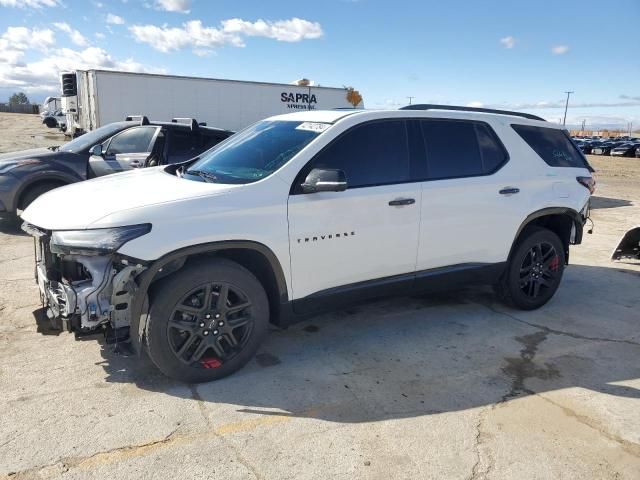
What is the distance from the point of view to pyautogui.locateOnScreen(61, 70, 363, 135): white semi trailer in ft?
46.0

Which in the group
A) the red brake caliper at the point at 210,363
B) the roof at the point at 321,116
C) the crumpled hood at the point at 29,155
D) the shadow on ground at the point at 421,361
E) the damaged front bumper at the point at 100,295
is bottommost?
the shadow on ground at the point at 421,361

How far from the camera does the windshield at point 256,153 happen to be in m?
3.78

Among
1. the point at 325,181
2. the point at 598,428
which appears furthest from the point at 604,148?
the point at 325,181

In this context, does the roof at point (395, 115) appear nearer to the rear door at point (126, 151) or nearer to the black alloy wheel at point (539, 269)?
the black alloy wheel at point (539, 269)

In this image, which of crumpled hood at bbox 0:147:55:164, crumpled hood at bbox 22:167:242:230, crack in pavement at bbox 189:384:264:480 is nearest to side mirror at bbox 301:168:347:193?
crumpled hood at bbox 22:167:242:230

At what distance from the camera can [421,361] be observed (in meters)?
4.01

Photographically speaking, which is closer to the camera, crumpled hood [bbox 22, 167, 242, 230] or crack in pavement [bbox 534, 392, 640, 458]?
crack in pavement [bbox 534, 392, 640, 458]

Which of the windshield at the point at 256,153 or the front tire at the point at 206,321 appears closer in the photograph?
the front tire at the point at 206,321

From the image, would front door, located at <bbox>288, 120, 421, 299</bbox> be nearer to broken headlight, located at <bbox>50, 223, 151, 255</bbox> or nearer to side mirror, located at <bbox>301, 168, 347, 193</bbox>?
side mirror, located at <bbox>301, 168, 347, 193</bbox>

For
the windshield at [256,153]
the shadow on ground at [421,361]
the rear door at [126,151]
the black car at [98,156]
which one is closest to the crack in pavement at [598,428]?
the shadow on ground at [421,361]

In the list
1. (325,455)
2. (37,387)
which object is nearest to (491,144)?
(325,455)

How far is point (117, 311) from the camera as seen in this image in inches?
127

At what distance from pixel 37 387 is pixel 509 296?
13.4 ft

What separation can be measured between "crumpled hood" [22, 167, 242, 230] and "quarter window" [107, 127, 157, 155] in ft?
14.0
